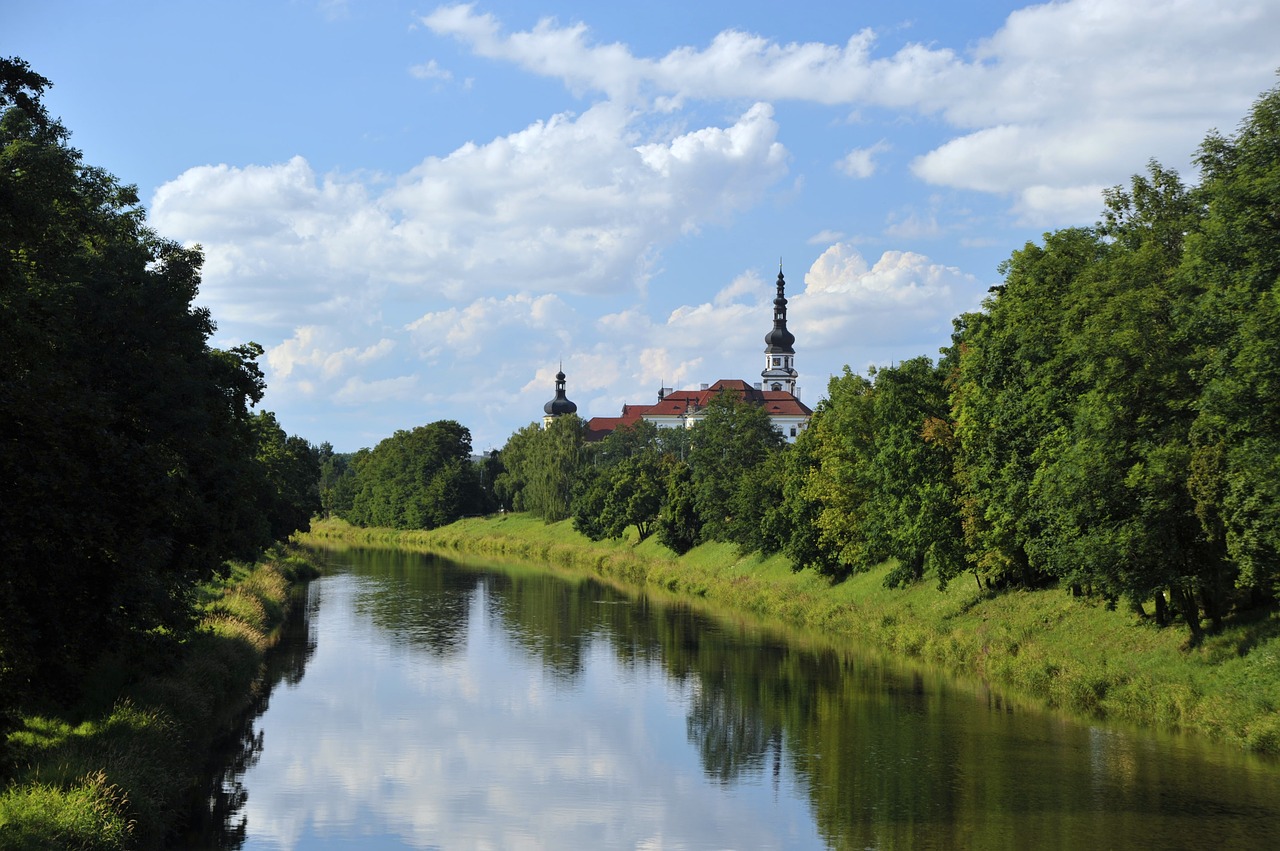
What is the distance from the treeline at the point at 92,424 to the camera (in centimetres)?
1451

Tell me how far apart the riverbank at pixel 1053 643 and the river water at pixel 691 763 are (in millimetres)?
1140

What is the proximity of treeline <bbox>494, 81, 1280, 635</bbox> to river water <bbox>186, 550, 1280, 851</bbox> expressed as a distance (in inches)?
192

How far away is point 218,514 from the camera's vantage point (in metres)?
27.9

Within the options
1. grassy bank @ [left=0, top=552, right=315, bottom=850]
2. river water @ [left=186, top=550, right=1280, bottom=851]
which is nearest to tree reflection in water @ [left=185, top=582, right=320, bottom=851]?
river water @ [left=186, top=550, right=1280, bottom=851]

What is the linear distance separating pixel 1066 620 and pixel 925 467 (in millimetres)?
10234

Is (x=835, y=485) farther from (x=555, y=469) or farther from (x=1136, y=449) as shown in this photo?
(x=555, y=469)

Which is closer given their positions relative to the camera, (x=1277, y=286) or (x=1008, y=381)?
(x=1277, y=286)

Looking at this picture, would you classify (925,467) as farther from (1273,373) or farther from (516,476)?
(516,476)

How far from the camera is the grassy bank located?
17266mm

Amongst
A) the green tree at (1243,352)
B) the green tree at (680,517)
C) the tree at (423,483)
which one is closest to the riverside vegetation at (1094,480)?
the green tree at (1243,352)

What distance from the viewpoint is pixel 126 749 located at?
21.5m

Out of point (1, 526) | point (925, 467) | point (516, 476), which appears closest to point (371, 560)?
point (516, 476)

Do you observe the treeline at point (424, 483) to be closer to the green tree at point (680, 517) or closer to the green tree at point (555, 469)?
the green tree at point (555, 469)

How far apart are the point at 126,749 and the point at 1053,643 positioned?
26692 mm
